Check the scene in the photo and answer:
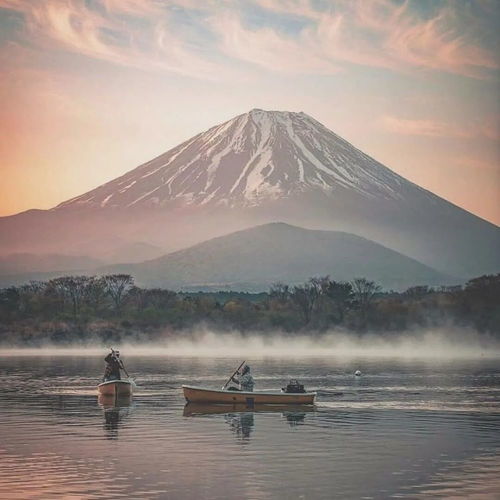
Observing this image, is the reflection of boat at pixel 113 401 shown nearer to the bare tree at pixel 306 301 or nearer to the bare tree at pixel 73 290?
the bare tree at pixel 306 301

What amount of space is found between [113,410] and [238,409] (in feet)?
17.7

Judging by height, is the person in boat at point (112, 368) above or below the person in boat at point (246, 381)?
above

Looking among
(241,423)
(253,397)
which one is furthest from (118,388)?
(241,423)

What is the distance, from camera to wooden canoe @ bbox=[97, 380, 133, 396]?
188 feet

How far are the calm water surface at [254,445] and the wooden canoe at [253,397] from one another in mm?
815

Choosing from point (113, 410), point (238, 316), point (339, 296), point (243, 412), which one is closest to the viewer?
point (243, 412)

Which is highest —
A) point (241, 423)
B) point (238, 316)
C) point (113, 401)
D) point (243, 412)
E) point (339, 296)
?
point (339, 296)

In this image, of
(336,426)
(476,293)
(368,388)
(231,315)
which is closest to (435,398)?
(368,388)

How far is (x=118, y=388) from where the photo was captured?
5725cm

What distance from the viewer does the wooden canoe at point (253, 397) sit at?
52.7 m

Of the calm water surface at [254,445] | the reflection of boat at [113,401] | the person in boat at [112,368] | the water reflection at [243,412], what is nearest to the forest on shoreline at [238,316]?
the calm water surface at [254,445]

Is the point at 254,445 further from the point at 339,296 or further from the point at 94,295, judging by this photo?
the point at 94,295

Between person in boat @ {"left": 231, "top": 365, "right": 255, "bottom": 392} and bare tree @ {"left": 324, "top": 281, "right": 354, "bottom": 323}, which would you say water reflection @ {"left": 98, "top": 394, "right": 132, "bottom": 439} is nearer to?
person in boat @ {"left": 231, "top": 365, "right": 255, "bottom": 392}

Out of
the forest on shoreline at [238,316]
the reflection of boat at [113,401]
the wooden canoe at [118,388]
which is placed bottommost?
the reflection of boat at [113,401]
